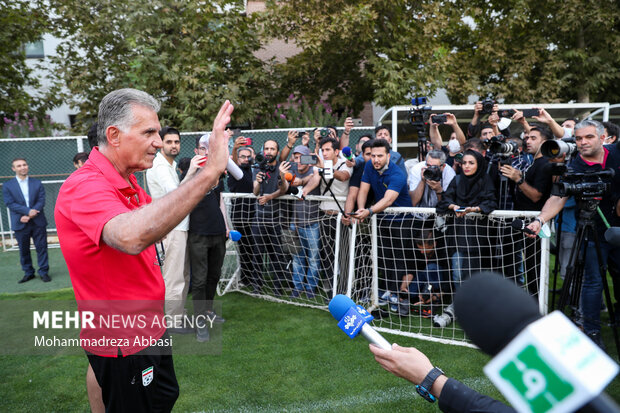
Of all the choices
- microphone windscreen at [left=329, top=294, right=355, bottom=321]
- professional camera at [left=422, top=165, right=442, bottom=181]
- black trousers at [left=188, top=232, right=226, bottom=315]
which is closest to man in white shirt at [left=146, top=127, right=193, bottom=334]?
black trousers at [left=188, top=232, right=226, bottom=315]

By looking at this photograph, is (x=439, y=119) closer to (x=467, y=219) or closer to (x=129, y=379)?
(x=467, y=219)

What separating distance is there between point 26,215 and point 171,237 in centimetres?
420

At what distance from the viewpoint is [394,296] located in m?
5.55

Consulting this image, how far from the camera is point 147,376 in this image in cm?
215

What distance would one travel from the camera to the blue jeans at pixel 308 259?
605cm

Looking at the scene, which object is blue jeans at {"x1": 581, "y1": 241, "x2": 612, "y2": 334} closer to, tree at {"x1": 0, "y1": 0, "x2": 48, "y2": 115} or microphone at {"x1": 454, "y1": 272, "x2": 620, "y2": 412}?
microphone at {"x1": 454, "y1": 272, "x2": 620, "y2": 412}

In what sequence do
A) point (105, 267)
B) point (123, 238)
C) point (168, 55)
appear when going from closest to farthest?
point (123, 238) → point (105, 267) → point (168, 55)

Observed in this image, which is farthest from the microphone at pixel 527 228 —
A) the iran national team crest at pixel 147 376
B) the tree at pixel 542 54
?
the tree at pixel 542 54

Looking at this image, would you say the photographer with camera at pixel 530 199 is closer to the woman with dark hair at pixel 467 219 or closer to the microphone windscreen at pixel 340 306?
the woman with dark hair at pixel 467 219

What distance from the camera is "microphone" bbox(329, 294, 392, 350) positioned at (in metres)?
1.48

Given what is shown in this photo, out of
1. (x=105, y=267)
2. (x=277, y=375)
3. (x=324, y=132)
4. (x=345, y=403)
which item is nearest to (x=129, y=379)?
(x=105, y=267)

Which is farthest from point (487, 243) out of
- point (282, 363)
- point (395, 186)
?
point (282, 363)

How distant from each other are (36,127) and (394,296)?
12087 mm

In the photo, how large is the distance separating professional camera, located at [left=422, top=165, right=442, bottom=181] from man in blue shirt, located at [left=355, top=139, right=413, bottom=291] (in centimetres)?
25
